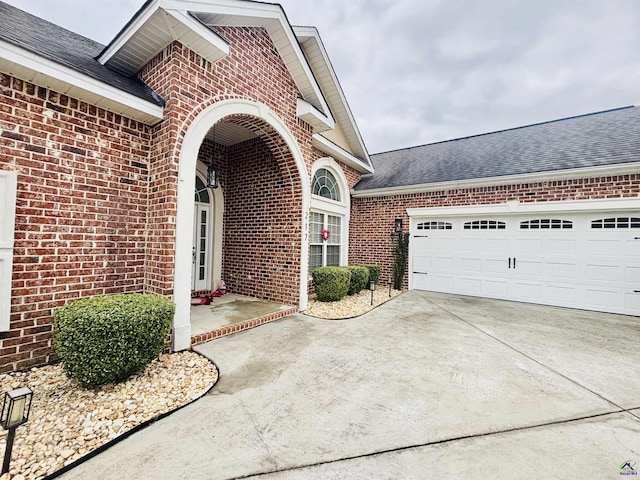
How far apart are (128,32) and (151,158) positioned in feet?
5.66

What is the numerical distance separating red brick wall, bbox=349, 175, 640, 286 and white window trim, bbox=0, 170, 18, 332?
8164 millimetres

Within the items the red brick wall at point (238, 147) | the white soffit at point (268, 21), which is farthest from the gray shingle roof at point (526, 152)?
the white soffit at point (268, 21)

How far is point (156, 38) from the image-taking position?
3.86m

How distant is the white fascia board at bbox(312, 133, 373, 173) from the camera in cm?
712

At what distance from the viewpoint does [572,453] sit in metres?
2.01

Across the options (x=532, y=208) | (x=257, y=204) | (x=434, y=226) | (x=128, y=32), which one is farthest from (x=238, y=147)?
(x=532, y=208)

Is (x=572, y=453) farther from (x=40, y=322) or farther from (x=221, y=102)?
(x=221, y=102)

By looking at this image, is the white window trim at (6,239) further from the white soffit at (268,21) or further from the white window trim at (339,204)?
the white window trim at (339,204)

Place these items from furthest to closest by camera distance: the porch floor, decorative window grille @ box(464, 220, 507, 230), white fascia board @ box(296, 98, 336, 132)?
decorative window grille @ box(464, 220, 507, 230), white fascia board @ box(296, 98, 336, 132), the porch floor

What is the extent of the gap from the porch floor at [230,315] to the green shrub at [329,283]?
116cm

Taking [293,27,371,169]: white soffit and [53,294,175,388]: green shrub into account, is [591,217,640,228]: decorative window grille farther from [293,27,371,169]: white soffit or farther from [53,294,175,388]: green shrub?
[53,294,175,388]: green shrub

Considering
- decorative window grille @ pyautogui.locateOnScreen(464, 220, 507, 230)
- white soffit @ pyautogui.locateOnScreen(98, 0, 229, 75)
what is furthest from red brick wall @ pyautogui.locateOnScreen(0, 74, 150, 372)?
decorative window grille @ pyautogui.locateOnScreen(464, 220, 507, 230)

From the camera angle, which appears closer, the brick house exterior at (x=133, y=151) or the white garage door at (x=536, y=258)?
the brick house exterior at (x=133, y=151)

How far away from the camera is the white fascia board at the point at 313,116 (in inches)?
230
